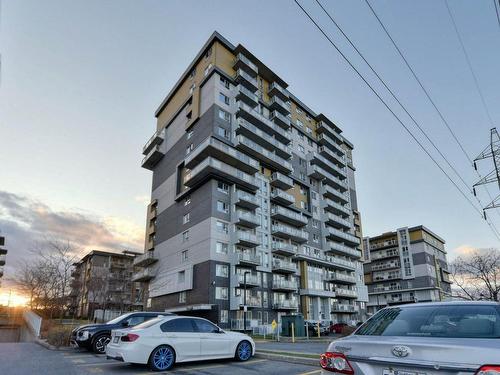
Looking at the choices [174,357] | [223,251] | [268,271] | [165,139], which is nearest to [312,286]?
[268,271]

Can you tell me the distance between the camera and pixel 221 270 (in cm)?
4072

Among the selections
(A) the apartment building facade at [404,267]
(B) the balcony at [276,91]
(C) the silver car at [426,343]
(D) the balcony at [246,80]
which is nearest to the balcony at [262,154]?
(D) the balcony at [246,80]

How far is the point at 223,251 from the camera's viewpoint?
41938 mm

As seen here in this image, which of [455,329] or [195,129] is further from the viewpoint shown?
[195,129]

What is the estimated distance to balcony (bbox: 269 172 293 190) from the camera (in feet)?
172

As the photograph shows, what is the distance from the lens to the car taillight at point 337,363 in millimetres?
3648

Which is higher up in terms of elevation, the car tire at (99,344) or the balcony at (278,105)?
the balcony at (278,105)

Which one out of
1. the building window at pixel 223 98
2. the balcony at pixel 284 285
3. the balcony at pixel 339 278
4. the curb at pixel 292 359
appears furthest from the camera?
the balcony at pixel 339 278

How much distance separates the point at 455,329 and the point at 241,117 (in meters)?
47.7

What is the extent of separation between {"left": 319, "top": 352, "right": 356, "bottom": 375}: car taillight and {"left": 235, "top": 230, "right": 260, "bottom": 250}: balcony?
38906mm

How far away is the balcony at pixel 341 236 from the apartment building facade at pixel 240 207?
0.83 ft

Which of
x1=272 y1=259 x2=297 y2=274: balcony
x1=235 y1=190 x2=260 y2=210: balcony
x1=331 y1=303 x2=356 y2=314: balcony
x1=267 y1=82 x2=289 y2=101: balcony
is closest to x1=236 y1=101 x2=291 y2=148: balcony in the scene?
x1=267 y1=82 x2=289 y2=101: balcony

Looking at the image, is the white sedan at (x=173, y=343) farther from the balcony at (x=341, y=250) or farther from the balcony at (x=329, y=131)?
the balcony at (x=329, y=131)

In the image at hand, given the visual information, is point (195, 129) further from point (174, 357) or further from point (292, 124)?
point (174, 357)
